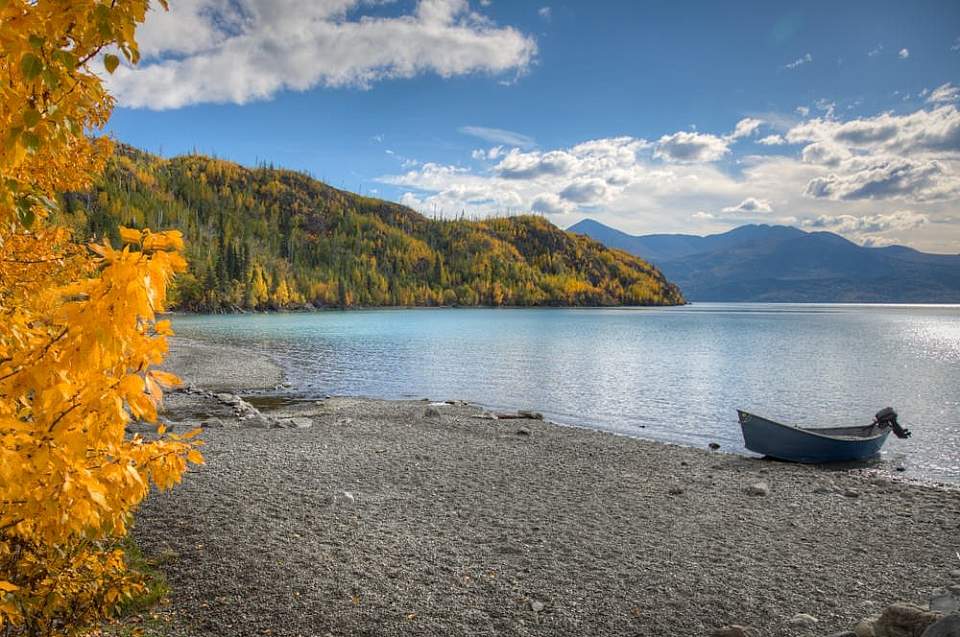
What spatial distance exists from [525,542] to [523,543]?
0.08 metres

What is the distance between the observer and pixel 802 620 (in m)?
8.54

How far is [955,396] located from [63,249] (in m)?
49.5

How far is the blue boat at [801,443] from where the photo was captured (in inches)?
814

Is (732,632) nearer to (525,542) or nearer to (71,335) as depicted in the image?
(525,542)

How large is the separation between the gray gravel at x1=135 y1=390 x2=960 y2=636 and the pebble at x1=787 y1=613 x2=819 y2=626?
1.6 inches

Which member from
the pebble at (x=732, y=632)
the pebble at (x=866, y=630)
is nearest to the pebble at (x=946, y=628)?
the pebble at (x=866, y=630)

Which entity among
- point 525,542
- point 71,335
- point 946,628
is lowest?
point 525,542

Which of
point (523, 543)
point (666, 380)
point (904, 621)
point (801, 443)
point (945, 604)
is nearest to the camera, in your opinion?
point (904, 621)

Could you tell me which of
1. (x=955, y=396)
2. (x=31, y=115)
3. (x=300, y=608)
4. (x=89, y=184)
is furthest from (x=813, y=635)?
(x=955, y=396)

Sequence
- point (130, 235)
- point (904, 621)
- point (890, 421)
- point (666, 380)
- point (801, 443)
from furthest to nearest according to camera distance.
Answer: point (666, 380) → point (890, 421) → point (801, 443) → point (904, 621) → point (130, 235)

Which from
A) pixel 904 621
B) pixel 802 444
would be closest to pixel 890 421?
pixel 802 444

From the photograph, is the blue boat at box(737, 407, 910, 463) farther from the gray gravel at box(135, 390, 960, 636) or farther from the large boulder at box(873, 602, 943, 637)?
the large boulder at box(873, 602, 943, 637)

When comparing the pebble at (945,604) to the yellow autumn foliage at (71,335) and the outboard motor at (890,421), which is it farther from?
the outboard motor at (890,421)

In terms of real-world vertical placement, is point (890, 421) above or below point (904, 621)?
below
